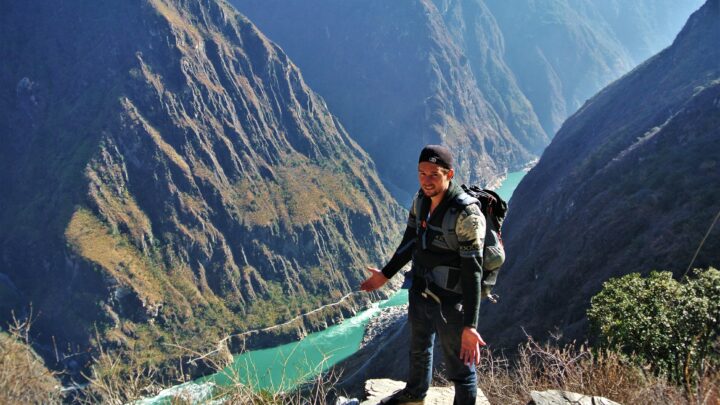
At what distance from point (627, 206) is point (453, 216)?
50210 millimetres

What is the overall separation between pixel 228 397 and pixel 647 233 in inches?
1723

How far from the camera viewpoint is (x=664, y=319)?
14.5m

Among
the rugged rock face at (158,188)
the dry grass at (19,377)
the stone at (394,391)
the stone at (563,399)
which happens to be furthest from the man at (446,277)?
the rugged rock face at (158,188)

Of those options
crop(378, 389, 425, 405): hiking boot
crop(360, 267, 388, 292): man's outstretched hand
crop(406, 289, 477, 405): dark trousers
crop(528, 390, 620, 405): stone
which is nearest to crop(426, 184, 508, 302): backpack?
crop(406, 289, 477, 405): dark trousers

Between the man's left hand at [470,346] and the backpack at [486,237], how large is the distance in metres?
0.67

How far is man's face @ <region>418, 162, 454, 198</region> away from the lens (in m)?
6.48

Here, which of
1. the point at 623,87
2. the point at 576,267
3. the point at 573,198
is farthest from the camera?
the point at 623,87

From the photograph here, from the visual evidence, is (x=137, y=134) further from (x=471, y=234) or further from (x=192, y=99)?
(x=471, y=234)

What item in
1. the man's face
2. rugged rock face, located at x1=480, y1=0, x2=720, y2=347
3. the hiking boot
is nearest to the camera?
the man's face

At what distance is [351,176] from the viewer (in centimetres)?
19762

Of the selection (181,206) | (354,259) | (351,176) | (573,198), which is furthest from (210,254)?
(573,198)

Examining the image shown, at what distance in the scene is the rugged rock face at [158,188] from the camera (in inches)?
5069

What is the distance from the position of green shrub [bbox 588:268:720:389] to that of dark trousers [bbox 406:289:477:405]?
7.85 meters

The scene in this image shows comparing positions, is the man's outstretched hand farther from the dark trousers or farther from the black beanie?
the black beanie
